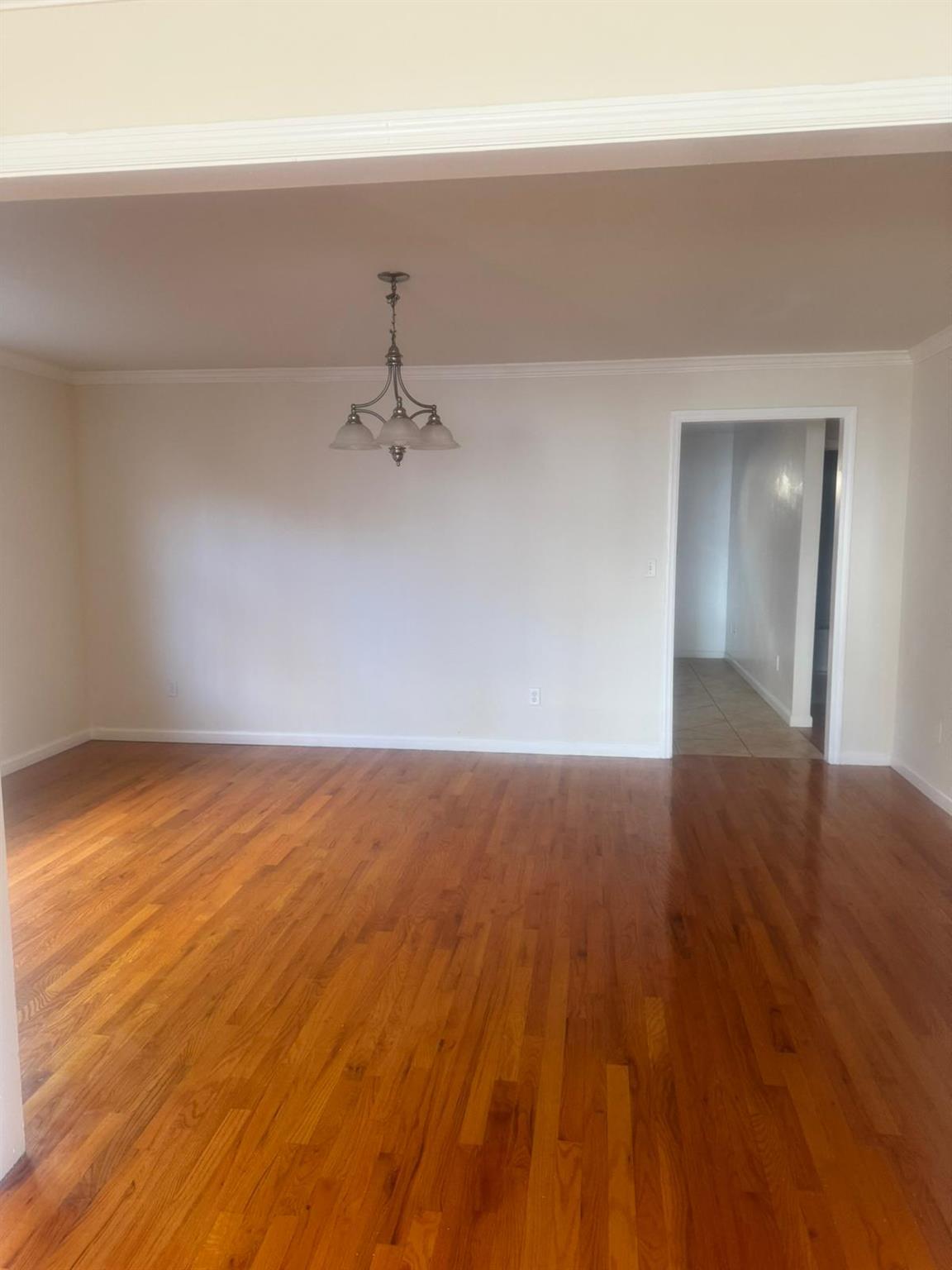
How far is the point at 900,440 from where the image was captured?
4.90 metres

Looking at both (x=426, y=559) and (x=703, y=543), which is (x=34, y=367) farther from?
(x=703, y=543)

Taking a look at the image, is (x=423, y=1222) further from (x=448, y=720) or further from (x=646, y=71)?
(x=448, y=720)

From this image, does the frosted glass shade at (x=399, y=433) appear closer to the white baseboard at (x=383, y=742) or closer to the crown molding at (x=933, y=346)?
the white baseboard at (x=383, y=742)

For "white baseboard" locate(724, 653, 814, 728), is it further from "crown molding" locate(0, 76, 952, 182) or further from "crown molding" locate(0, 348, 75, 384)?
"crown molding" locate(0, 348, 75, 384)

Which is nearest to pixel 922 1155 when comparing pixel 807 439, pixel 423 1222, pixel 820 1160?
pixel 820 1160

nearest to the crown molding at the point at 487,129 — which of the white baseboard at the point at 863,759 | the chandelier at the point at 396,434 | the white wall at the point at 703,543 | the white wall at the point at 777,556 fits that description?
the chandelier at the point at 396,434

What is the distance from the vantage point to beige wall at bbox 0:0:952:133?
1.32m

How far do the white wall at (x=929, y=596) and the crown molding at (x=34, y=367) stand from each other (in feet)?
17.5

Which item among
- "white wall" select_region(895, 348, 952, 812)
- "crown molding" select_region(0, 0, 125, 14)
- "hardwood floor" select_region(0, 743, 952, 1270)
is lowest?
"hardwood floor" select_region(0, 743, 952, 1270)

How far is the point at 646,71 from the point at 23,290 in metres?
3.16

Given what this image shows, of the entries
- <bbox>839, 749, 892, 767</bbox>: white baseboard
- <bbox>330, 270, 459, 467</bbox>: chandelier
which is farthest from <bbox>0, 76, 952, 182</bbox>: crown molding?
<bbox>839, 749, 892, 767</bbox>: white baseboard

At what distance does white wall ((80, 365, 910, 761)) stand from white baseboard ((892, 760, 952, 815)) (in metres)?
0.22

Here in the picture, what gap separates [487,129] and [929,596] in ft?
Answer: 13.3

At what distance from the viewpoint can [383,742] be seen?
559 cm
